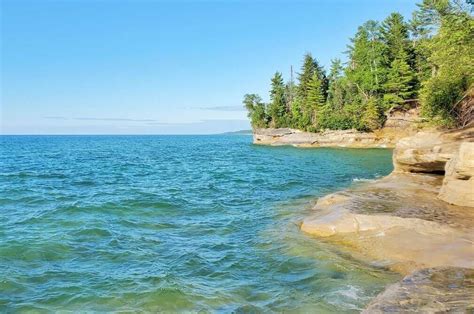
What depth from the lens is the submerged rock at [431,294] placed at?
19.7 ft

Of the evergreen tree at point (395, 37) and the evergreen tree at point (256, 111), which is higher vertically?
the evergreen tree at point (395, 37)

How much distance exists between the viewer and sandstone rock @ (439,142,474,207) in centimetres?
1322

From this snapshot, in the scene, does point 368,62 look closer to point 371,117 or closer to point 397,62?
point 397,62

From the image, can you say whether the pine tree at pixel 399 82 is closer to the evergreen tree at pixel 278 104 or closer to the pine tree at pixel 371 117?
the pine tree at pixel 371 117

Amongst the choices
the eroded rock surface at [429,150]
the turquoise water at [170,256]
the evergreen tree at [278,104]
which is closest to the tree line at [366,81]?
the evergreen tree at [278,104]

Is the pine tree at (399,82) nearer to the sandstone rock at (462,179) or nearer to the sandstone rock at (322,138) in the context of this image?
the sandstone rock at (322,138)

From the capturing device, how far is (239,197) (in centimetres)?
2089

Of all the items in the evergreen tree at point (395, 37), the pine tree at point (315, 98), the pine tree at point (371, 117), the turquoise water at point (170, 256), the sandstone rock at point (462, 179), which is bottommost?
the turquoise water at point (170, 256)

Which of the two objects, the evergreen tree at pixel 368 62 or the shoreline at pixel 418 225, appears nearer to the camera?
the shoreline at pixel 418 225

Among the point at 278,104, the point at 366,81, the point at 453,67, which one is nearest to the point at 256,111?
the point at 278,104

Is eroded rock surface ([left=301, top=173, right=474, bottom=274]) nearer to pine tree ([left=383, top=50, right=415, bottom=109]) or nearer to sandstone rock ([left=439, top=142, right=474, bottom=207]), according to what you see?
sandstone rock ([left=439, top=142, right=474, bottom=207])

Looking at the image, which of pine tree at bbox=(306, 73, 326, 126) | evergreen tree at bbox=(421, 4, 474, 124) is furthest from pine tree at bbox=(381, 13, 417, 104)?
evergreen tree at bbox=(421, 4, 474, 124)

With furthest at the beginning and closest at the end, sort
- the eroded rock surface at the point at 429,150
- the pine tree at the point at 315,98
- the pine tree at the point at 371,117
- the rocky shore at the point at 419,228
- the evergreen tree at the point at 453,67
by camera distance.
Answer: the pine tree at the point at 315,98 < the pine tree at the point at 371,117 < the evergreen tree at the point at 453,67 < the eroded rock surface at the point at 429,150 < the rocky shore at the point at 419,228

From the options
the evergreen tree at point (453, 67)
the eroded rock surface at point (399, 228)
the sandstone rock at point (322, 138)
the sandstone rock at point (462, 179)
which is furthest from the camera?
the sandstone rock at point (322, 138)
